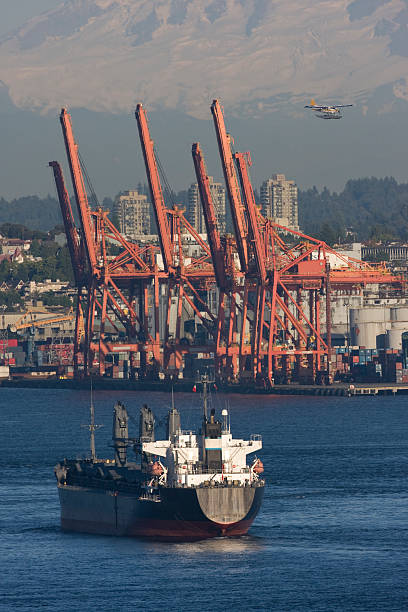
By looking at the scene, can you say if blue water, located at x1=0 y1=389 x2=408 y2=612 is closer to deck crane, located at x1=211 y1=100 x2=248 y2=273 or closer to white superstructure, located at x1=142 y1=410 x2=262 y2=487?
white superstructure, located at x1=142 y1=410 x2=262 y2=487

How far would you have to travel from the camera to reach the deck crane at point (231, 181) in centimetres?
18512

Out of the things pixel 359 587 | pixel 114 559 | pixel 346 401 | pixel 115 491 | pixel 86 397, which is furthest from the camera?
pixel 86 397

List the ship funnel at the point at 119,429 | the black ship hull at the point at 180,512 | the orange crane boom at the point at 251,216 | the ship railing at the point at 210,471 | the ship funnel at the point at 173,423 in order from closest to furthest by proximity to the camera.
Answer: the black ship hull at the point at 180,512, the ship railing at the point at 210,471, the ship funnel at the point at 173,423, the ship funnel at the point at 119,429, the orange crane boom at the point at 251,216

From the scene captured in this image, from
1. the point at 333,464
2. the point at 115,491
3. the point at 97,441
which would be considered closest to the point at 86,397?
the point at 97,441

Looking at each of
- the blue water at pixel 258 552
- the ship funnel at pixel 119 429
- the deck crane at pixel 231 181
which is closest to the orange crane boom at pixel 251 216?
the deck crane at pixel 231 181

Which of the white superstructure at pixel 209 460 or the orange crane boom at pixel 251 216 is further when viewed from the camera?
the orange crane boom at pixel 251 216

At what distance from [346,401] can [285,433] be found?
42.1 meters

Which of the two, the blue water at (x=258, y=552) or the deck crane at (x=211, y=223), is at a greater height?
the deck crane at (x=211, y=223)

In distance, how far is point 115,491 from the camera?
257ft

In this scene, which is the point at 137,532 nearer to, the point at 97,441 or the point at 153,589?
the point at 153,589

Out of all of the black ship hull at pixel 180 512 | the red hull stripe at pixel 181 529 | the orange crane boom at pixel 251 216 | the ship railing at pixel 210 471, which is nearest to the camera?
the black ship hull at pixel 180 512

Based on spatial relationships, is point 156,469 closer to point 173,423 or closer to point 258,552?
point 173,423

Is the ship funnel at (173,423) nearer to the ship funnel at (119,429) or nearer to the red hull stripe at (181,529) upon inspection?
the ship funnel at (119,429)

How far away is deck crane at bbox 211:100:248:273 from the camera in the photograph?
607 ft
